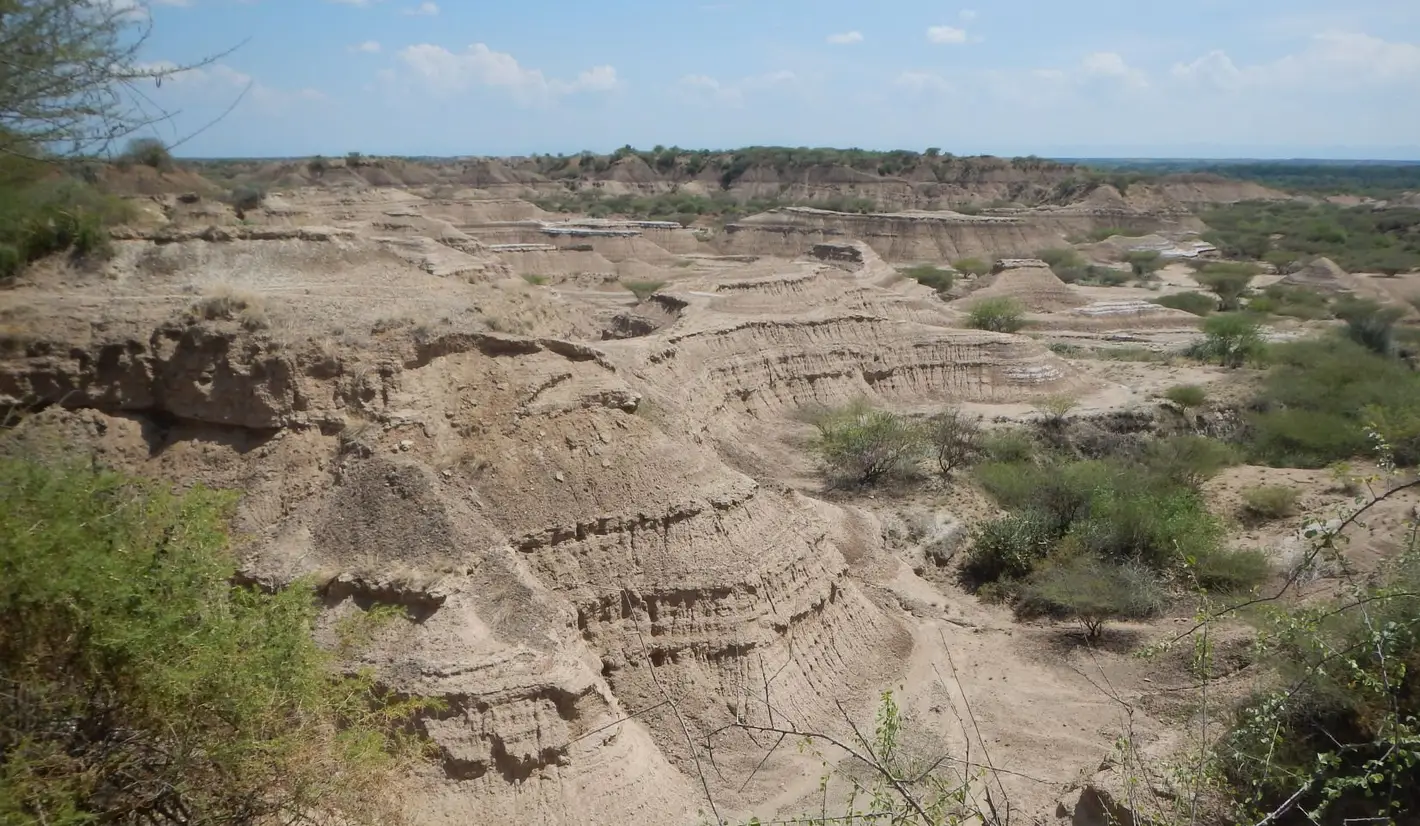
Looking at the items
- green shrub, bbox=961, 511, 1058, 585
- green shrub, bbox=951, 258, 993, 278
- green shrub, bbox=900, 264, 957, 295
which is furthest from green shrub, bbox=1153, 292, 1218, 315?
green shrub, bbox=961, 511, 1058, 585

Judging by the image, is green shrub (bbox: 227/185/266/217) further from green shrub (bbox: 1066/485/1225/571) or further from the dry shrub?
green shrub (bbox: 1066/485/1225/571)

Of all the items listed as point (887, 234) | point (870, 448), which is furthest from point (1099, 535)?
point (887, 234)

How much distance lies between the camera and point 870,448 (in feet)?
73.0

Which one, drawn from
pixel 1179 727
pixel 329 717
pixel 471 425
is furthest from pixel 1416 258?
pixel 329 717

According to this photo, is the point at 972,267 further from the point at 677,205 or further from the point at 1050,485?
the point at 677,205

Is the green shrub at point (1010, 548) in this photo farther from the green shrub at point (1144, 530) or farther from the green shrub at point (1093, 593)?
the green shrub at point (1093, 593)

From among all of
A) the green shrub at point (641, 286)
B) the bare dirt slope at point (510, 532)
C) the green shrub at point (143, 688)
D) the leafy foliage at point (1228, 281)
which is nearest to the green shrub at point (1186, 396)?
the bare dirt slope at point (510, 532)

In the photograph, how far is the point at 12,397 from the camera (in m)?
11.8

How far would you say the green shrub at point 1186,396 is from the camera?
25875mm

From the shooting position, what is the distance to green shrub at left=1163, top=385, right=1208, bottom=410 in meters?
25.9

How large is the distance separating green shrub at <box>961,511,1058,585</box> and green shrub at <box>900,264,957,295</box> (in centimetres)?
2949

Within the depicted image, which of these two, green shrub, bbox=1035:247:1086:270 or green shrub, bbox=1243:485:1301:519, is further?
green shrub, bbox=1035:247:1086:270

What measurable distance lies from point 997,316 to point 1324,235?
45.9m

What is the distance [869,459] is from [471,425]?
11.8 meters
